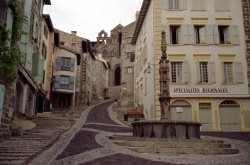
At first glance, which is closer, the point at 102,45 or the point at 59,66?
the point at 59,66

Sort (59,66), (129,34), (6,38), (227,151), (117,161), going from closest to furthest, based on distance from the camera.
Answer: (117,161) < (6,38) < (227,151) < (59,66) < (129,34)

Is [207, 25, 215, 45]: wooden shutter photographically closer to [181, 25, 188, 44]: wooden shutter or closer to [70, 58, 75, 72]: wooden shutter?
[181, 25, 188, 44]: wooden shutter

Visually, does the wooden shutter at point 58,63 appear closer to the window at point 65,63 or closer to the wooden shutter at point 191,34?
the window at point 65,63

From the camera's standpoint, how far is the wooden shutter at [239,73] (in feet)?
71.5

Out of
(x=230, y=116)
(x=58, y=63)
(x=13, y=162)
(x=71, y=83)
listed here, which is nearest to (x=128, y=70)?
(x=71, y=83)

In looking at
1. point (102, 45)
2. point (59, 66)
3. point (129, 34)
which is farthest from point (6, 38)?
point (102, 45)

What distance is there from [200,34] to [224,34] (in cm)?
197

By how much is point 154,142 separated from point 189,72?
37.9ft

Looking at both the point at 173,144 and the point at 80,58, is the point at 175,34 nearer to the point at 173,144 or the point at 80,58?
the point at 173,144

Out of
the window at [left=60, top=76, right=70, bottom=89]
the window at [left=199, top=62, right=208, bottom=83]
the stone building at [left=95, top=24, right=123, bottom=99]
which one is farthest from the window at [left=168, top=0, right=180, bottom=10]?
the stone building at [left=95, top=24, right=123, bottom=99]

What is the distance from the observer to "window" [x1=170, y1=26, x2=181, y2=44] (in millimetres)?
22775

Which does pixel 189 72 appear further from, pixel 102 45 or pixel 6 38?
pixel 102 45

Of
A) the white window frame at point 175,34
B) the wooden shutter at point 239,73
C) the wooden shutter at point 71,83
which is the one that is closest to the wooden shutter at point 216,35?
the wooden shutter at point 239,73

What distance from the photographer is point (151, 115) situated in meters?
23.0
